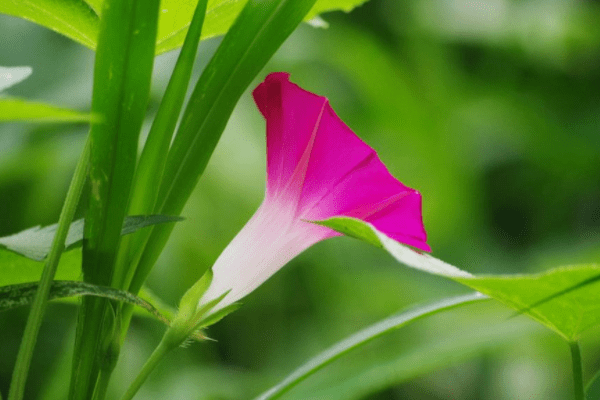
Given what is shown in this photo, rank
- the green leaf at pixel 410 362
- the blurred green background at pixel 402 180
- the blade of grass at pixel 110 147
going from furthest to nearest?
1. the blurred green background at pixel 402 180
2. the green leaf at pixel 410 362
3. the blade of grass at pixel 110 147

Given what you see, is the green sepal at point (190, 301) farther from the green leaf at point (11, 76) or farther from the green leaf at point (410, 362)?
the green leaf at point (410, 362)

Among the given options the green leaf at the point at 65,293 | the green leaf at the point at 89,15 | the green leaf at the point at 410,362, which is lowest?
the green leaf at the point at 410,362

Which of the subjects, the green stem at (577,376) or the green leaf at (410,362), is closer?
the green stem at (577,376)

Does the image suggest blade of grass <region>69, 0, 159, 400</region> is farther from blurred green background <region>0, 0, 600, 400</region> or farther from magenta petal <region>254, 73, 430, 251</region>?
blurred green background <region>0, 0, 600, 400</region>

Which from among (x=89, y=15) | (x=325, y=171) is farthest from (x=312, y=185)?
(x=89, y=15)

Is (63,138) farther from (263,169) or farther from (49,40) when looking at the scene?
(263,169)

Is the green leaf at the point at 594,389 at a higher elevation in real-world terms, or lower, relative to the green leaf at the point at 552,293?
lower

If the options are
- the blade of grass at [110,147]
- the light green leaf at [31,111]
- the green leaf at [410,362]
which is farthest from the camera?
the green leaf at [410,362]

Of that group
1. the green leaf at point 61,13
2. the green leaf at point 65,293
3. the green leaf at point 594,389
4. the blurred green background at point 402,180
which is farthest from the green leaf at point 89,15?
the blurred green background at point 402,180
